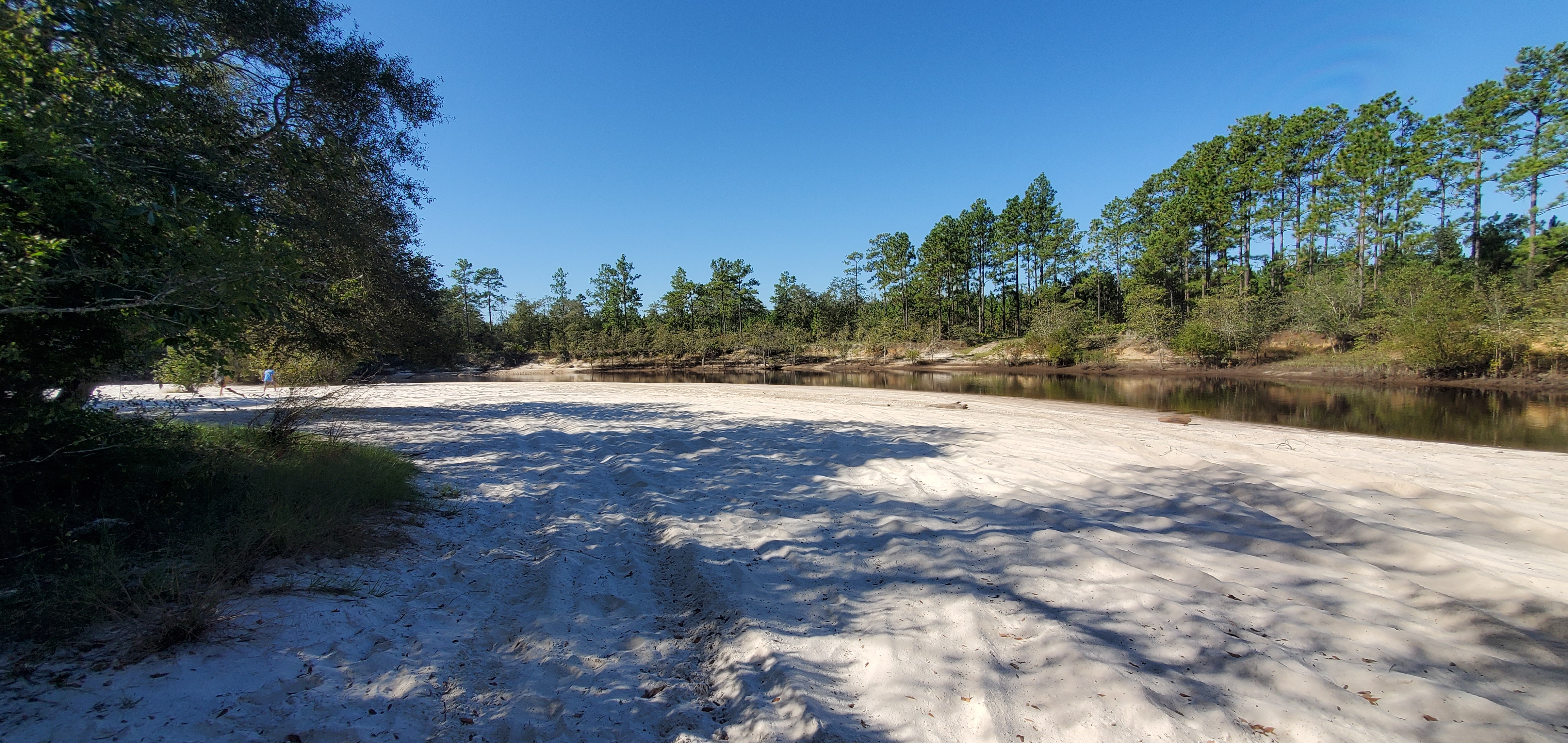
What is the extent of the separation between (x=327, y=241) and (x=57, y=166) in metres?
7.50

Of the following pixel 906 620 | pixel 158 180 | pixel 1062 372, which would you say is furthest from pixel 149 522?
pixel 1062 372

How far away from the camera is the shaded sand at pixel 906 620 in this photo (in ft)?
8.03

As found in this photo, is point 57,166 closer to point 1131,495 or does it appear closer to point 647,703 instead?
point 647,703

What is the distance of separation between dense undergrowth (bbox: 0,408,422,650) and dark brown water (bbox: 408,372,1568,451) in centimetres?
1822

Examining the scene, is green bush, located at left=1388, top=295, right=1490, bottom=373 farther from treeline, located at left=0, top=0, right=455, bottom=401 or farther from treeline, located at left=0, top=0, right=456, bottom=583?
treeline, located at left=0, top=0, right=455, bottom=401

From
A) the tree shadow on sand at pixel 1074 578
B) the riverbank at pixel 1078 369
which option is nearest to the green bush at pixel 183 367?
the tree shadow on sand at pixel 1074 578

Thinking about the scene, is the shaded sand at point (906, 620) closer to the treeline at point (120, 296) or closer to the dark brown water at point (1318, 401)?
the treeline at point (120, 296)

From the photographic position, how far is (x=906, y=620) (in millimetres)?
3404

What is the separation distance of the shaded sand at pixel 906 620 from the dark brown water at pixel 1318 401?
26.5 feet

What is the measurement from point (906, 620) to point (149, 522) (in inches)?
191

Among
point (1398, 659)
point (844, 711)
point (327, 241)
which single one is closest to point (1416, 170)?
point (1398, 659)

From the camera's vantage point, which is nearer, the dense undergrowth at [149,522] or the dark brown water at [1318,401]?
the dense undergrowth at [149,522]

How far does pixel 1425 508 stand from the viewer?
5746 mm

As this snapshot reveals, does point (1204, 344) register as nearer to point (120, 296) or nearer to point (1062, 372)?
point (1062, 372)
